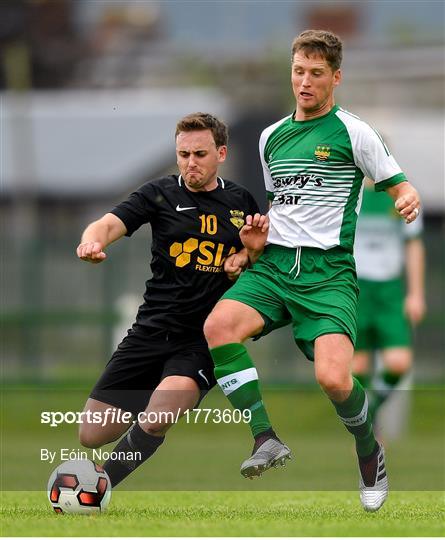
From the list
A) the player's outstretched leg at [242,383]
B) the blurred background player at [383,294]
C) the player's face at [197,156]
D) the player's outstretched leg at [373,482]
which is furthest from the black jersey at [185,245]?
the blurred background player at [383,294]

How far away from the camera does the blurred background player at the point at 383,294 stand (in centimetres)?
1180

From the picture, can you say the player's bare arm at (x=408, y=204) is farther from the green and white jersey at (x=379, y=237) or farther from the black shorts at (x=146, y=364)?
the green and white jersey at (x=379, y=237)

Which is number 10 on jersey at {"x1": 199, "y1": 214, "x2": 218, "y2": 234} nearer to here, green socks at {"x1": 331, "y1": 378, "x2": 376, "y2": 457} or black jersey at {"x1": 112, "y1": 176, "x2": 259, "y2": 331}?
black jersey at {"x1": 112, "y1": 176, "x2": 259, "y2": 331}

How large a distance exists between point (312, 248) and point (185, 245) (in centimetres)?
78

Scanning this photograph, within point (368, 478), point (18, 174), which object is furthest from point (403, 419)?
point (18, 174)

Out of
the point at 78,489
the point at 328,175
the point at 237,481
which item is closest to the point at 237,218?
the point at 328,175

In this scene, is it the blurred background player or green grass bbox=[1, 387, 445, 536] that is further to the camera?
the blurred background player

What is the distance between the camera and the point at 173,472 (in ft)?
37.4

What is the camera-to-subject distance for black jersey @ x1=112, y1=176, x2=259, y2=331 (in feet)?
26.5

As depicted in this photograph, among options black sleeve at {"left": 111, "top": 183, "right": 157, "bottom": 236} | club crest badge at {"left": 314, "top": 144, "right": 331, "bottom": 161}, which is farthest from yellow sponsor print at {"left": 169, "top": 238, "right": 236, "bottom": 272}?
club crest badge at {"left": 314, "top": 144, "right": 331, "bottom": 161}

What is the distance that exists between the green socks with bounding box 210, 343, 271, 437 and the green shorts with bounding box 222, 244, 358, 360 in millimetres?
229

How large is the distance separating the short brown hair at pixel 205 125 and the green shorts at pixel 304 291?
2.45 feet

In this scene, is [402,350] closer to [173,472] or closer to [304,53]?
[173,472]

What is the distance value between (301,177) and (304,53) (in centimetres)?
70
